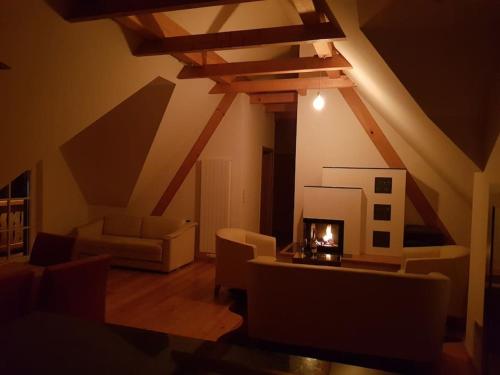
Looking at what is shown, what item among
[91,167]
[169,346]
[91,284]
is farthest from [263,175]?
[169,346]

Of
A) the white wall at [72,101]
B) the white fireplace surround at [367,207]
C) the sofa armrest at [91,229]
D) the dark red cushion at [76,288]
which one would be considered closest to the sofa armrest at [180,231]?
the white wall at [72,101]

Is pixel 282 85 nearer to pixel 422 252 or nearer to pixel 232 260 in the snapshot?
pixel 232 260

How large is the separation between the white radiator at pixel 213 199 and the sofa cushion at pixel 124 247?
2.98 feet

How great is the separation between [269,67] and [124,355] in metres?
4.20

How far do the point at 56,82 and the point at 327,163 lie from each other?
4001 mm

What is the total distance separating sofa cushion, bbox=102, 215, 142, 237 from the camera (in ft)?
20.7

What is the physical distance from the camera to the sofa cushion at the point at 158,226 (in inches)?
240

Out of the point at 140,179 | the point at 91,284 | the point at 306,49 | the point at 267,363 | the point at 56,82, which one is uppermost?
the point at 306,49

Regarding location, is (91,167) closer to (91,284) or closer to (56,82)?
(56,82)

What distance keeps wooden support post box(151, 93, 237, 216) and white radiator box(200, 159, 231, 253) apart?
0.78ft

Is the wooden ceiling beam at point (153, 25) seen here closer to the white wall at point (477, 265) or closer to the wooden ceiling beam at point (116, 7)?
the wooden ceiling beam at point (116, 7)

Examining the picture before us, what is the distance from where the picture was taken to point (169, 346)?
1.16 meters

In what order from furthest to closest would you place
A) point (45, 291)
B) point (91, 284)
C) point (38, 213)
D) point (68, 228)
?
point (68, 228) < point (38, 213) < point (91, 284) < point (45, 291)

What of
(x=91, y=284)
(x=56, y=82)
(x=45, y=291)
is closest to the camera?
(x=45, y=291)
